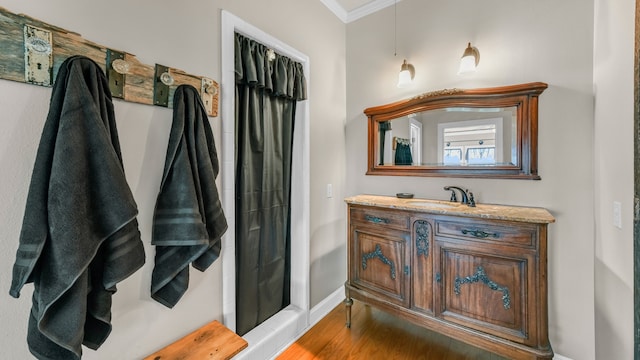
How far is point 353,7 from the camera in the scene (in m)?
2.46

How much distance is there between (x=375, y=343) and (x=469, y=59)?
7.36 ft

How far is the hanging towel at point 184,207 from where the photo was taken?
45.3 inches

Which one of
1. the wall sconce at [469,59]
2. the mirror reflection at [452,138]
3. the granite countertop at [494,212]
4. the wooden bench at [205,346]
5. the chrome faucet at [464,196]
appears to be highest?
the wall sconce at [469,59]

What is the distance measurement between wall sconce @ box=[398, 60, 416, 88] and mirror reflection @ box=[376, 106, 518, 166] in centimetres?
29

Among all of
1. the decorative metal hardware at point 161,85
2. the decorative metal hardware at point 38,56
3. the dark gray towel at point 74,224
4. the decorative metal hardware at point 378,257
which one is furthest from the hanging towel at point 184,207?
the decorative metal hardware at point 378,257

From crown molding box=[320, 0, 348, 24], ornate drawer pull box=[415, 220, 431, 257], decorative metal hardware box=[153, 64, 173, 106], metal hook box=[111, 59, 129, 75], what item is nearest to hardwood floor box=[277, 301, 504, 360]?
ornate drawer pull box=[415, 220, 431, 257]

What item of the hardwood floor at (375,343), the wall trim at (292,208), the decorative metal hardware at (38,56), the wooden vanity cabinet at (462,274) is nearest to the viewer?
the decorative metal hardware at (38,56)

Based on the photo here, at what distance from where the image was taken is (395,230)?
1.87 m

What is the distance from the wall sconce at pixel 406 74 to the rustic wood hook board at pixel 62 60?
5.62ft

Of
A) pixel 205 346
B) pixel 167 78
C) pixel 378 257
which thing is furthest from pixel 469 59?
pixel 205 346

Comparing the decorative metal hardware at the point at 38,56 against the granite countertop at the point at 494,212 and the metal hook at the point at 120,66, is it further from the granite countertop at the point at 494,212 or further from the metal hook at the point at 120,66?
the granite countertop at the point at 494,212

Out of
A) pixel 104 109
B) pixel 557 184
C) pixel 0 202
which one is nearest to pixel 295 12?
pixel 104 109

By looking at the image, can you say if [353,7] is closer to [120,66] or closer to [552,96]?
[552,96]

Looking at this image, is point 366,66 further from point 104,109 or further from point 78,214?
point 78,214
